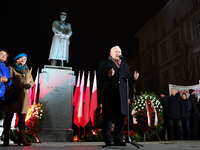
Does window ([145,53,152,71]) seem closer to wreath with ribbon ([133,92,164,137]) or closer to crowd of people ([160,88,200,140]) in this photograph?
crowd of people ([160,88,200,140])

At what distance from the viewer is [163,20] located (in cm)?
2759

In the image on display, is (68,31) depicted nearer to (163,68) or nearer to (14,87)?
(14,87)

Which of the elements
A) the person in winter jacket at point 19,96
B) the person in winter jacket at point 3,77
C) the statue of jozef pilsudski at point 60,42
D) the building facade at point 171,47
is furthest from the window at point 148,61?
the person in winter jacket at point 3,77

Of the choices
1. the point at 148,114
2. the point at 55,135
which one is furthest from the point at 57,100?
the point at 148,114

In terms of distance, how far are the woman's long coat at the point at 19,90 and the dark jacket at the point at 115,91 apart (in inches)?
66.7

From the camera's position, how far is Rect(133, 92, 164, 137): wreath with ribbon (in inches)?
276

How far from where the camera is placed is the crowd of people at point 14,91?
13.2 feet

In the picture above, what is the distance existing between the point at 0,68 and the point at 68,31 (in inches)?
232

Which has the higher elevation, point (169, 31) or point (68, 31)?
point (169, 31)

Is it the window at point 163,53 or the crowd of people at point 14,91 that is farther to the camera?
the window at point 163,53

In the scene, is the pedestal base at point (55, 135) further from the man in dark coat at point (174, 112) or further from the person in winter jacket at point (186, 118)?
the person in winter jacket at point (186, 118)

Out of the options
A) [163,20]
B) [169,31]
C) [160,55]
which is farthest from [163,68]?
[163,20]

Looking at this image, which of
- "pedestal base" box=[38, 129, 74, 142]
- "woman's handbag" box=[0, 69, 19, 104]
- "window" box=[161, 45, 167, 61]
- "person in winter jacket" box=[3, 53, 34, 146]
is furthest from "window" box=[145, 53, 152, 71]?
"woman's handbag" box=[0, 69, 19, 104]

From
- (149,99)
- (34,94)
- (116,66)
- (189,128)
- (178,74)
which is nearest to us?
(116,66)
